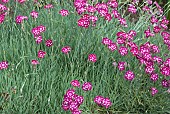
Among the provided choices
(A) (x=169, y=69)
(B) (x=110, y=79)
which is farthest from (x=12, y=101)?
(A) (x=169, y=69)

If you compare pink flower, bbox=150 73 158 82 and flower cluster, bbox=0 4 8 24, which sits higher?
flower cluster, bbox=0 4 8 24

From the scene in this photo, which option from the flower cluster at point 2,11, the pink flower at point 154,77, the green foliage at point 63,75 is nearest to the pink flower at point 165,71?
the pink flower at point 154,77

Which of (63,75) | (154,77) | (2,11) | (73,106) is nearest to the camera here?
(73,106)

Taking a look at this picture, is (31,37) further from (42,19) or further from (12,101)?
(12,101)

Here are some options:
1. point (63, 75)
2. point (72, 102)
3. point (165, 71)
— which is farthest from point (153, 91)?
point (72, 102)

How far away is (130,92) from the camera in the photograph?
290 cm

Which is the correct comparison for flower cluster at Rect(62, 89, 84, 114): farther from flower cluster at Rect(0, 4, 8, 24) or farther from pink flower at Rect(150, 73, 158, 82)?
flower cluster at Rect(0, 4, 8, 24)

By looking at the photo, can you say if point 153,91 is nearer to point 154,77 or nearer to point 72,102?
point 154,77

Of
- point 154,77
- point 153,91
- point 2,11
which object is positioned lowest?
point 153,91

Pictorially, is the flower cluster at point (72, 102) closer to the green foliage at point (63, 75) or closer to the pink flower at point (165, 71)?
the green foliage at point (63, 75)

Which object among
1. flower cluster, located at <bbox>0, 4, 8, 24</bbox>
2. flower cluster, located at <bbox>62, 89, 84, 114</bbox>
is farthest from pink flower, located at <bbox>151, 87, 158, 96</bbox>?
flower cluster, located at <bbox>0, 4, 8, 24</bbox>

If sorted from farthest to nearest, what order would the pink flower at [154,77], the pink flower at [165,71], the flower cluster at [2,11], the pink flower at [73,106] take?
the flower cluster at [2,11]
the pink flower at [154,77]
the pink flower at [165,71]
the pink flower at [73,106]

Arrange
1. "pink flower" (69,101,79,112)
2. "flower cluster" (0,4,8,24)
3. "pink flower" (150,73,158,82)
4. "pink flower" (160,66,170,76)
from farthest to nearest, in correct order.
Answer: "flower cluster" (0,4,8,24) < "pink flower" (150,73,158,82) < "pink flower" (160,66,170,76) < "pink flower" (69,101,79,112)

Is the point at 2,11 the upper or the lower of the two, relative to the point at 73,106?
upper
